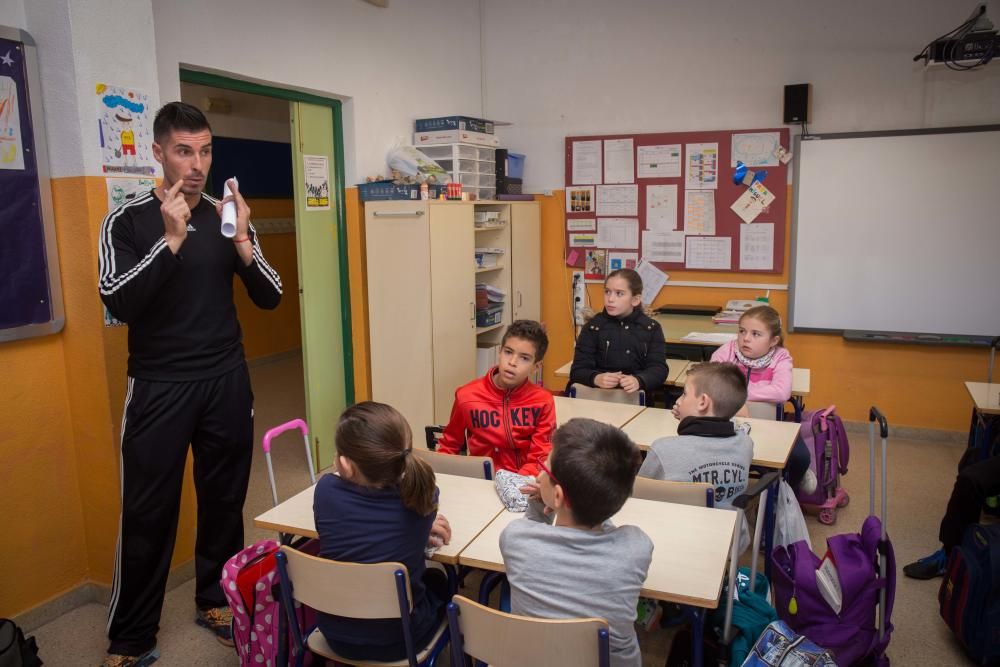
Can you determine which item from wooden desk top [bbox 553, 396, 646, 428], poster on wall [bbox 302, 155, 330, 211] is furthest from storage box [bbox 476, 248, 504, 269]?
wooden desk top [bbox 553, 396, 646, 428]

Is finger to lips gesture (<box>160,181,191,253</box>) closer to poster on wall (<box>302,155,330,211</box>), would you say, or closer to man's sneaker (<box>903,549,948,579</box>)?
poster on wall (<box>302,155,330,211</box>)

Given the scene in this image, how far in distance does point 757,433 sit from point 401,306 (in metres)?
2.28

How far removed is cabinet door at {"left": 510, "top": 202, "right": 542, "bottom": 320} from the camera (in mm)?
5621

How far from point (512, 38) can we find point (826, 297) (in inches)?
121

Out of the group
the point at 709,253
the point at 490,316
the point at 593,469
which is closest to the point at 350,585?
the point at 593,469

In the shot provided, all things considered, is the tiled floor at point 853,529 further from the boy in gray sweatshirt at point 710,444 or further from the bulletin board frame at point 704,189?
the bulletin board frame at point 704,189

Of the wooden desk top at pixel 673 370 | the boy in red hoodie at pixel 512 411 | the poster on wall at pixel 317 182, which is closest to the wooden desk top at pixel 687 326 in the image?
the wooden desk top at pixel 673 370

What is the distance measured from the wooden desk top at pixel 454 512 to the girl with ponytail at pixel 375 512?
162mm

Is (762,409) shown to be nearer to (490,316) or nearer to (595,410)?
(595,410)

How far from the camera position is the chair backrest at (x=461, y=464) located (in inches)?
105

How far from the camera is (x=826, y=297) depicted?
209 inches

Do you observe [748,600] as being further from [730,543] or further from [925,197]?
[925,197]

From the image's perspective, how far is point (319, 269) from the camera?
4.52 m

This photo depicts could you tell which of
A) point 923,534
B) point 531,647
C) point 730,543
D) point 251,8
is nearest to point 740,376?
point 730,543
